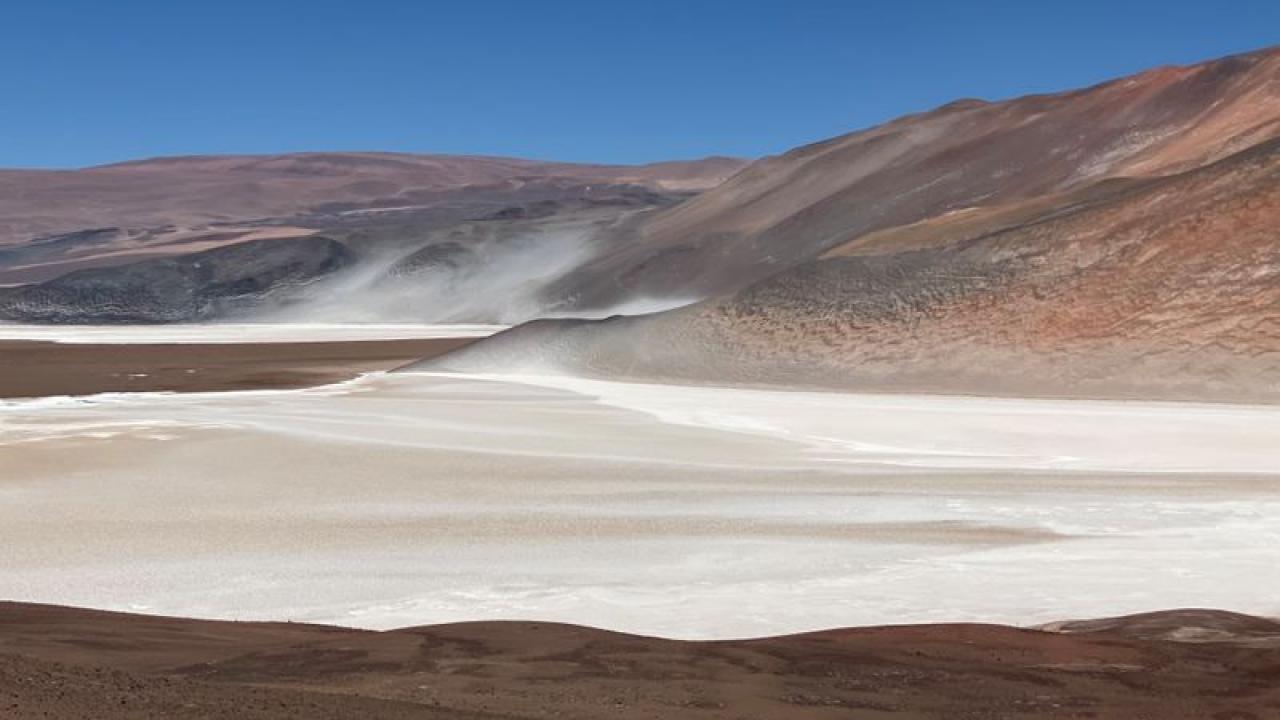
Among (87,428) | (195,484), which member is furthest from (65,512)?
(87,428)

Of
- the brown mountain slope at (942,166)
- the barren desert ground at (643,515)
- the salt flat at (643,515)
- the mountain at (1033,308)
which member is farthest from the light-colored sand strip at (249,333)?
the salt flat at (643,515)

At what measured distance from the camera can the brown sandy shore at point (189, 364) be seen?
34981 millimetres

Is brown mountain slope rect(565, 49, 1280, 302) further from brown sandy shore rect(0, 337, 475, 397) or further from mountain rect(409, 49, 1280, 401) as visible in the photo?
brown sandy shore rect(0, 337, 475, 397)

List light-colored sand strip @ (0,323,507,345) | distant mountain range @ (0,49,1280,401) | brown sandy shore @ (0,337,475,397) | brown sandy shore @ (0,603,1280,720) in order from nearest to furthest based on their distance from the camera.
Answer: brown sandy shore @ (0,603,1280,720) → distant mountain range @ (0,49,1280,401) → brown sandy shore @ (0,337,475,397) → light-colored sand strip @ (0,323,507,345)

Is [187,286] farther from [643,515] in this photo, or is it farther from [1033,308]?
[643,515]

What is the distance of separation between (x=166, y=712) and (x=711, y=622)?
501 cm

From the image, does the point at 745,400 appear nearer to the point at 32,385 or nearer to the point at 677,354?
the point at 677,354

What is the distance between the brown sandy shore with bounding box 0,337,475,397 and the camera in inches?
1377

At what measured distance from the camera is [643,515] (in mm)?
15859

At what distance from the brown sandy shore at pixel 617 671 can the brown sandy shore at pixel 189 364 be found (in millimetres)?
24221

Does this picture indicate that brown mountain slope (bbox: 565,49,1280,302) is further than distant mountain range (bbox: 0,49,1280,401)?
Yes

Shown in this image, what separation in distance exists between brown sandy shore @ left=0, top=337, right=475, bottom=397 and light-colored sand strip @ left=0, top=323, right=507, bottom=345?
348cm

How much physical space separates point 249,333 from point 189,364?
2754cm

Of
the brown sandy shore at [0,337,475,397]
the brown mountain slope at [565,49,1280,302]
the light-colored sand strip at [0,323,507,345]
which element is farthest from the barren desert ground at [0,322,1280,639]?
the light-colored sand strip at [0,323,507,345]
